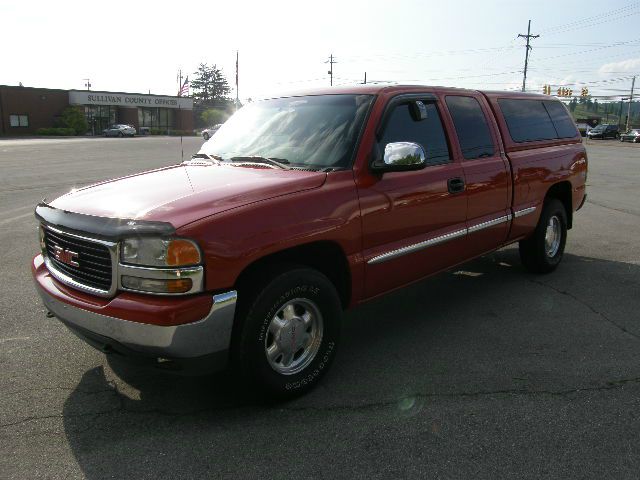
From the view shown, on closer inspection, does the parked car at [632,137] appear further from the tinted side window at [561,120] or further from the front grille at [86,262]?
the front grille at [86,262]

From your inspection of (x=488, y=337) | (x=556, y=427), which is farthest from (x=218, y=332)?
(x=488, y=337)

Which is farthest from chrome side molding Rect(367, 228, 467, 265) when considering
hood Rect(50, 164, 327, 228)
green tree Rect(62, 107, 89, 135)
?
green tree Rect(62, 107, 89, 135)

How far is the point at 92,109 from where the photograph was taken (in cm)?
6419

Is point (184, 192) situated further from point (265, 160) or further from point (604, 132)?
point (604, 132)

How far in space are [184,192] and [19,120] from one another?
204 ft

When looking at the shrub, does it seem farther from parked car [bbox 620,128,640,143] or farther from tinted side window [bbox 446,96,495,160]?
tinted side window [bbox 446,96,495,160]

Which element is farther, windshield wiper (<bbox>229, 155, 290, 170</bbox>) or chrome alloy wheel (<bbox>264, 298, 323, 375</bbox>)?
windshield wiper (<bbox>229, 155, 290, 170</bbox>)

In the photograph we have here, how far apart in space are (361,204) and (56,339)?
249cm

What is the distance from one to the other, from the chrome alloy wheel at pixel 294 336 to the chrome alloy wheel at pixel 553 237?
3.59 meters

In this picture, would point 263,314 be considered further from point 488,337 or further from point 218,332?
point 488,337

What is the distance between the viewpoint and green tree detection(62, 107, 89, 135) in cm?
5847

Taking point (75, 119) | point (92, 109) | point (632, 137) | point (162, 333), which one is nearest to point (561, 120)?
point (162, 333)

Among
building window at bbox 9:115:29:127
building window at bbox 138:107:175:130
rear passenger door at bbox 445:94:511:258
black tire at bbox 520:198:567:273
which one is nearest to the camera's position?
rear passenger door at bbox 445:94:511:258

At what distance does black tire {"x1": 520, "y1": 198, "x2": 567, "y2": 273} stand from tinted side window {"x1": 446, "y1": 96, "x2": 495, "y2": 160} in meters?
1.38
